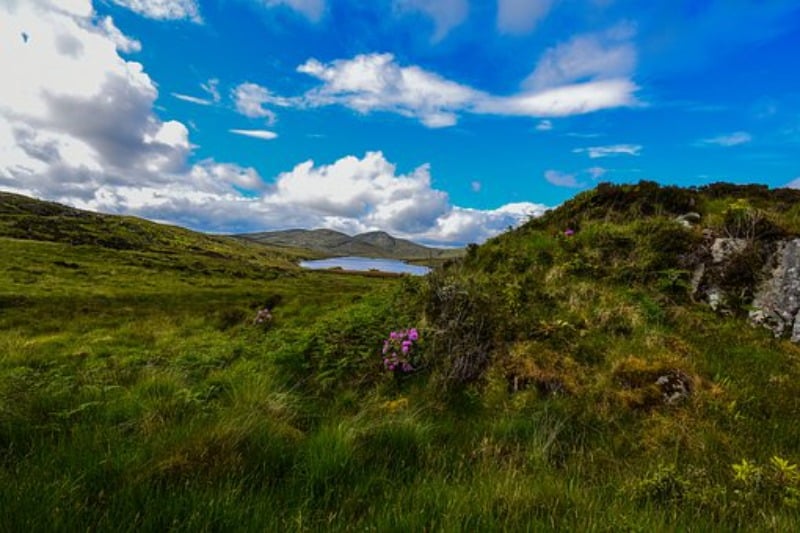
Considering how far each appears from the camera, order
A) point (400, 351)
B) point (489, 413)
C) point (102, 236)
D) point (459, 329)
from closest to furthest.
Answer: point (489, 413)
point (400, 351)
point (459, 329)
point (102, 236)

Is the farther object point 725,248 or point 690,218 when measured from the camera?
point 690,218

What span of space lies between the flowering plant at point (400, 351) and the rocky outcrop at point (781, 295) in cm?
631

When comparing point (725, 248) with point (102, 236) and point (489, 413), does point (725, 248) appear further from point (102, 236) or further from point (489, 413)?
point (102, 236)

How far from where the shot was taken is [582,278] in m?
10.3

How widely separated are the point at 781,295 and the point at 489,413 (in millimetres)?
6147

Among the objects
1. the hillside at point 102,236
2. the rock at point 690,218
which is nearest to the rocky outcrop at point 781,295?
the rock at point 690,218

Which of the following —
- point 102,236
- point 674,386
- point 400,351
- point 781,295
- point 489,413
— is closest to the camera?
point 674,386

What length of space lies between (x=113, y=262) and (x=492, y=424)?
4519 inches

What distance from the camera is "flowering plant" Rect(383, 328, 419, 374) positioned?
795cm

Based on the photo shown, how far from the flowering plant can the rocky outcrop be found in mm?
6309

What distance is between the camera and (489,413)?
6.50m

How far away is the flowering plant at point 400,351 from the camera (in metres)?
7.95

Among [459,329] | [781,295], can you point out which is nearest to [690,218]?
[781,295]

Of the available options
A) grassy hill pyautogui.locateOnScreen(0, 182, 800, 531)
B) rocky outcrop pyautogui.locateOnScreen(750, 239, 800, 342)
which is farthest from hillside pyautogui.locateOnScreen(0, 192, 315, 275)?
rocky outcrop pyautogui.locateOnScreen(750, 239, 800, 342)
